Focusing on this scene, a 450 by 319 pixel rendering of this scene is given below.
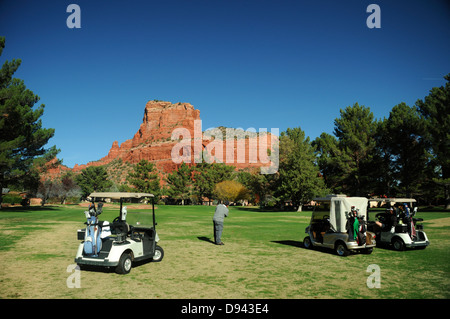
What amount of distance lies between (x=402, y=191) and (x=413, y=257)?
157 feet

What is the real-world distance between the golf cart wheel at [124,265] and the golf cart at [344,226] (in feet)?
24.1

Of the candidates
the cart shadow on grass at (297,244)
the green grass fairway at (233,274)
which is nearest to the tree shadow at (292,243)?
the cart shadow on grass at (297,244)

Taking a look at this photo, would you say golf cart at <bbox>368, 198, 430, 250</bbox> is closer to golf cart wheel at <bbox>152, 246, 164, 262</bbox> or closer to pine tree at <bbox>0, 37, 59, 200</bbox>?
golf cart wheel at <bbox>152, 246, 164, 262</bbox>

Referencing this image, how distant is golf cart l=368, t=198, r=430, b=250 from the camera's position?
42.7 ft

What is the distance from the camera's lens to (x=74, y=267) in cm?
942

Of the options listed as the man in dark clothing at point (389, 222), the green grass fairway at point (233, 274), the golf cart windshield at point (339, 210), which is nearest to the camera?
A: the green grass fairway at point (233, 274)

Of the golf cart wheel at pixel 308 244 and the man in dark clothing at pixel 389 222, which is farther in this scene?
the golf cart wheel at pixel 308 244

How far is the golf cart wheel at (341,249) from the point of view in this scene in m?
11.6

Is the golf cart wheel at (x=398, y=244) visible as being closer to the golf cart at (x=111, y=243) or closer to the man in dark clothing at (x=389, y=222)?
the man in dark clothing at (x=389, y=222)

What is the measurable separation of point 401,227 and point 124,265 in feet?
36.0

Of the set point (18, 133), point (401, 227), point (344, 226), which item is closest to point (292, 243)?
point (344, 226)

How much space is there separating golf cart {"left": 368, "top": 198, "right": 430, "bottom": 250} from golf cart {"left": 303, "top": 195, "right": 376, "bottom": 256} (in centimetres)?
152
